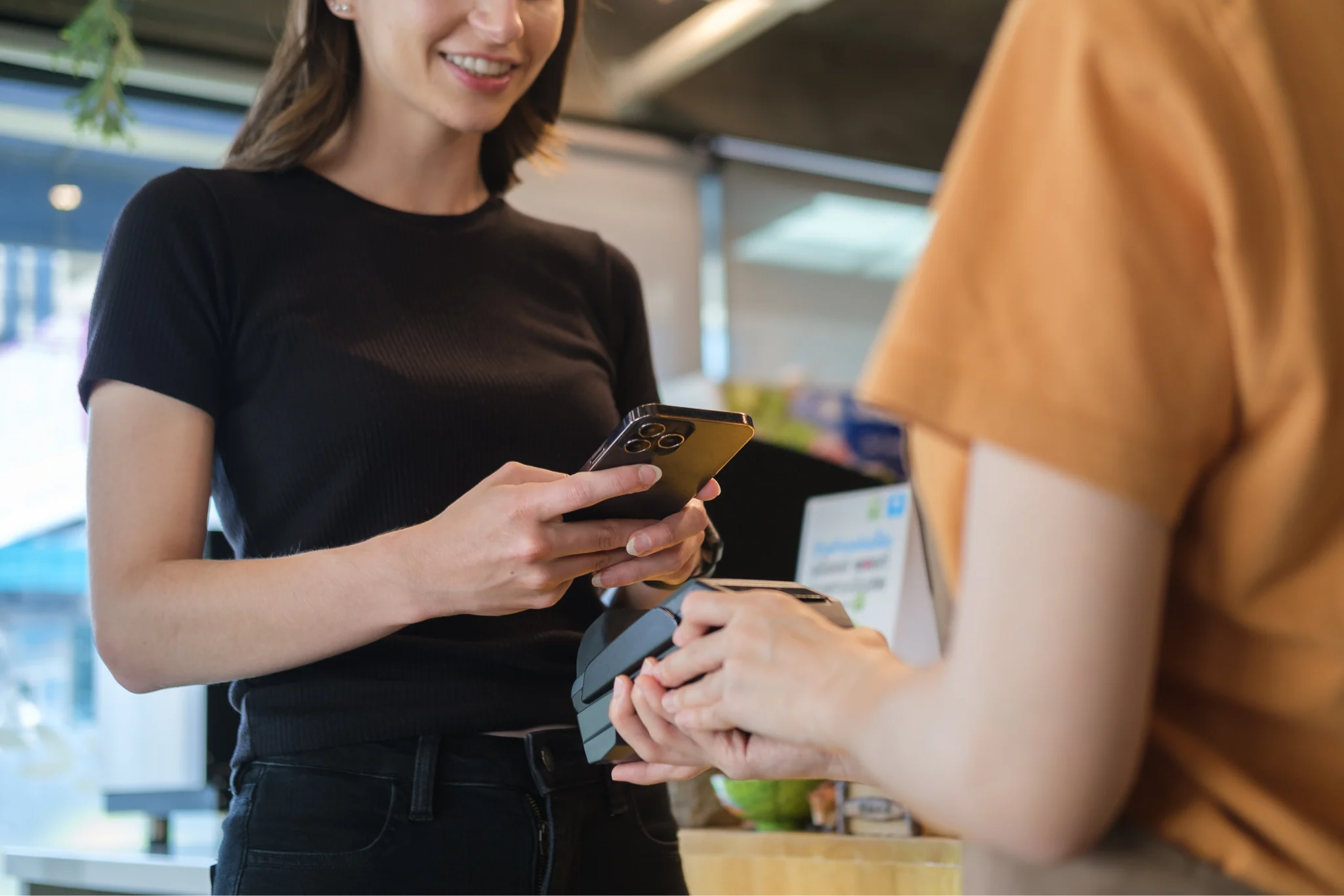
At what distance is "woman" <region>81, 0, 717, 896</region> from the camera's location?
3.13ft

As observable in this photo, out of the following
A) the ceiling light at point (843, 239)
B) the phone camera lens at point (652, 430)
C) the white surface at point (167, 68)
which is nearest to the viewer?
the phone camera lens at point (652, 430)

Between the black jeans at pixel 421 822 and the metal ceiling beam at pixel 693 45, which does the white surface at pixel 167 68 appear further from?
the black jeans at pixel 421 822

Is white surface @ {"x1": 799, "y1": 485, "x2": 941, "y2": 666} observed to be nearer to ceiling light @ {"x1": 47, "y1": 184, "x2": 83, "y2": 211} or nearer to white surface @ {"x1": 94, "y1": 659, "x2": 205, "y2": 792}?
white surface @ {"x1": 94, "y1": 659, "x2": 205, "y2": 792}

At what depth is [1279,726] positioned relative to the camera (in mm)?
512

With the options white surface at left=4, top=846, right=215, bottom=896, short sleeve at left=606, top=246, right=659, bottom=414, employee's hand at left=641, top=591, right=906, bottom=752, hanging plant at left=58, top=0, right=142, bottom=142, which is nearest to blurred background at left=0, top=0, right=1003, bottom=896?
white surface at left=4, top=846, right=215, bottom=896

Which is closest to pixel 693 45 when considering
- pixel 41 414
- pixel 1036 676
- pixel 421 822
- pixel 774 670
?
pixel 41 414

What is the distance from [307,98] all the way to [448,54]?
14 cm

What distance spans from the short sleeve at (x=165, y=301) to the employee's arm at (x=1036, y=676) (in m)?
0.70

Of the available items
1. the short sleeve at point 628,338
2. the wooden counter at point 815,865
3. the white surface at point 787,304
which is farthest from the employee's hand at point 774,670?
the white surface at point 787,304

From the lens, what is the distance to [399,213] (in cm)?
123

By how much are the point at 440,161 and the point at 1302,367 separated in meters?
0.97

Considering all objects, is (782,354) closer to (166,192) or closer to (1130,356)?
(166,192)

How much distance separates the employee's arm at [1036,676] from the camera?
45 centimetres

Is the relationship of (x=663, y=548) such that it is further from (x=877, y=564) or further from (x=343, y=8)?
(x=877, y=564)
